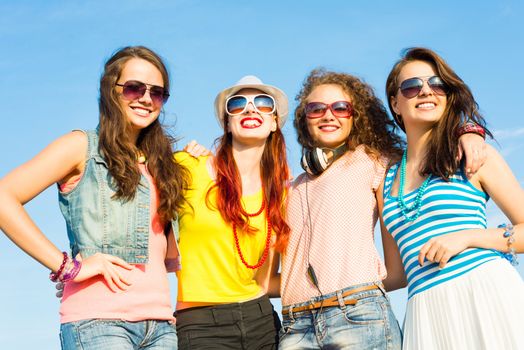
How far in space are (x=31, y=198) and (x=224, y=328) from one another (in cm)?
213

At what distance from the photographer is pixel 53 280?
206 inches

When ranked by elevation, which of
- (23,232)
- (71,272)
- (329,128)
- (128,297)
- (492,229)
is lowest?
(128,297)

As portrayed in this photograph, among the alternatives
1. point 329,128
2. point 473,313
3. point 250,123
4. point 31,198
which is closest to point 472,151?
point 473,313

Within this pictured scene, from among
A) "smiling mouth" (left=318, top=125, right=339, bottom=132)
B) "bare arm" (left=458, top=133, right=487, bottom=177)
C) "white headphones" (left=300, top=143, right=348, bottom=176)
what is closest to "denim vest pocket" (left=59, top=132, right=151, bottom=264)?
"white headphones" (left=300, top=143, right=348, bottom=176)

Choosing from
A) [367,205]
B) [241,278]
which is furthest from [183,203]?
[367,205]

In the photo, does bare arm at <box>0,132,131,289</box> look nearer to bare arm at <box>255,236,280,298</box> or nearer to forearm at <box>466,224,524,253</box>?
bare arm at <box>255,236,280,298</box>

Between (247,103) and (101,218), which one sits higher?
(247,103)

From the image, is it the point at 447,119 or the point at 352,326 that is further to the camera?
the point at 447,119

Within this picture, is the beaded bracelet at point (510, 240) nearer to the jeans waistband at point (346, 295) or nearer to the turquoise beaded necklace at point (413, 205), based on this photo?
the turquoise beaded necklace at point (413, 205)

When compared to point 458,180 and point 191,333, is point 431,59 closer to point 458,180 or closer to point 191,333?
point 458,180

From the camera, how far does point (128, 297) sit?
526 cm

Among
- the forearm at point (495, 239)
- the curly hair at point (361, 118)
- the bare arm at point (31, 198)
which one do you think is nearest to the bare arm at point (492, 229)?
the forearm at point (495, 239)

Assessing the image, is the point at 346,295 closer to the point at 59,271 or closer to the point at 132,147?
the point at 132,147

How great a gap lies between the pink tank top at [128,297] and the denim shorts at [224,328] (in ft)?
1.82
